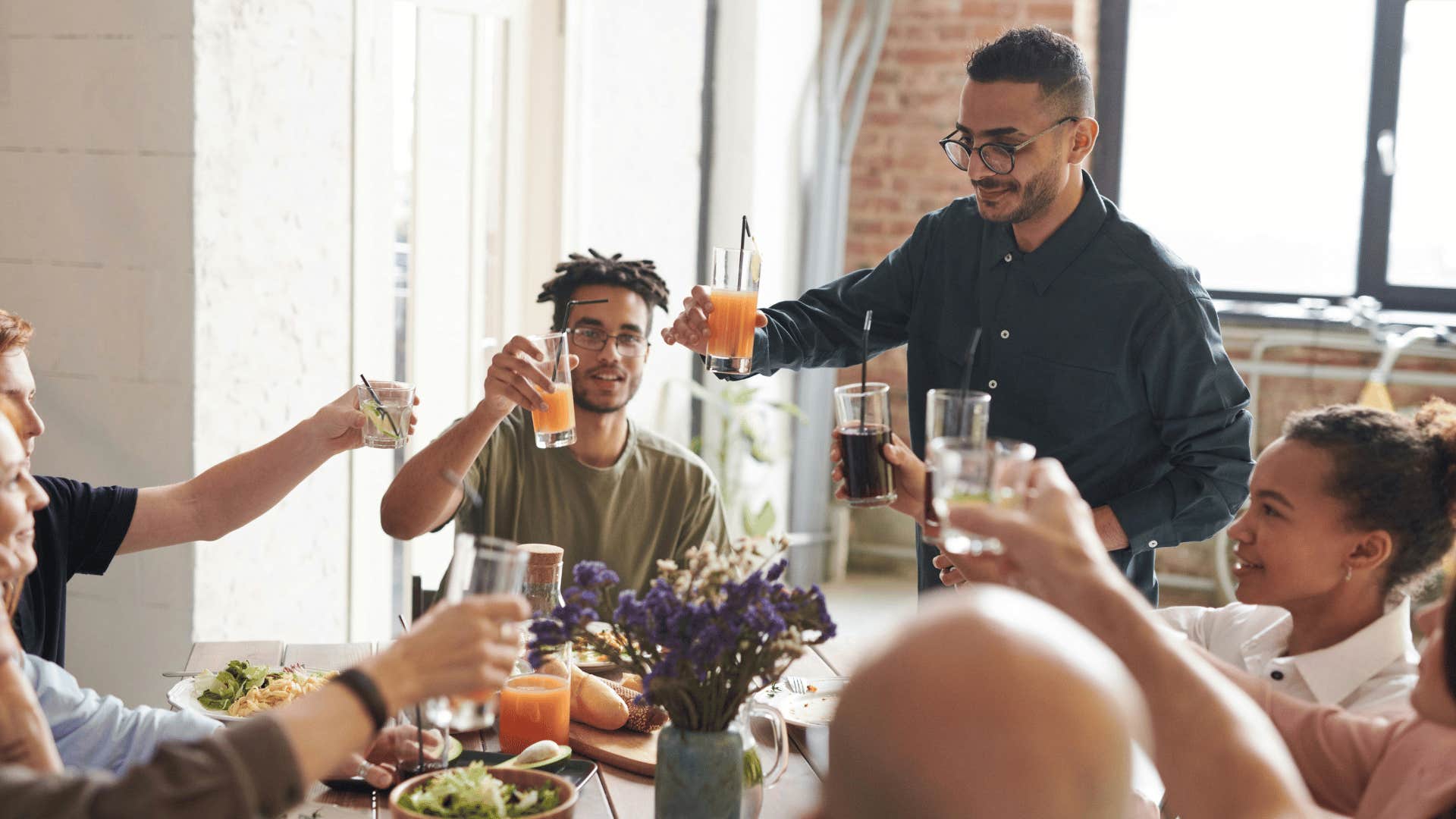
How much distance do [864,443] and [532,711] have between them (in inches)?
23.0

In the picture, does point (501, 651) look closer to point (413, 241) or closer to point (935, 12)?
point (413, 241)

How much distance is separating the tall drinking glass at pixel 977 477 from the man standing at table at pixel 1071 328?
0.96 metres

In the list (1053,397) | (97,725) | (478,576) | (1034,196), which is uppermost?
(1034,196)

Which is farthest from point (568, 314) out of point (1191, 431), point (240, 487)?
point (1191, 431)

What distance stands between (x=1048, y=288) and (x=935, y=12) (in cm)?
316

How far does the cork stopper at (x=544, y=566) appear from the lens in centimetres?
179

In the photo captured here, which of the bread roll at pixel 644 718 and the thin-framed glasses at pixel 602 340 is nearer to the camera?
the bread roll at pixel 644 718

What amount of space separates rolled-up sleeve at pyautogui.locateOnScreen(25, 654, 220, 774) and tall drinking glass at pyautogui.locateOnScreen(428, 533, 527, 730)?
0.46m

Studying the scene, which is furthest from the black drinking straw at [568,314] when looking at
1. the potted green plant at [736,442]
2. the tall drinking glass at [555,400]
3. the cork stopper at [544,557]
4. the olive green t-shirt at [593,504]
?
the potted green plant at [736,442]

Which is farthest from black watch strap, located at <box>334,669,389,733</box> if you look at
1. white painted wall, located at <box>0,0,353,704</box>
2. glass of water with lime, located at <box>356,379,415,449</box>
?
white painted wall, located at <box>0,0,353,704</box>

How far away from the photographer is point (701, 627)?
139 centimetres

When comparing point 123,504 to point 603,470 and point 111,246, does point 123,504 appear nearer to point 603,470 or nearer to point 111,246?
point 603,470

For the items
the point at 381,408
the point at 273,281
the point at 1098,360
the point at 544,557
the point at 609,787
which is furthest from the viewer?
the point at 273,281

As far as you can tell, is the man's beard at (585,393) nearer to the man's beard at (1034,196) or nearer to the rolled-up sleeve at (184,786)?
the man's beard at (1034,196)
